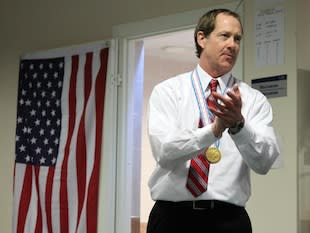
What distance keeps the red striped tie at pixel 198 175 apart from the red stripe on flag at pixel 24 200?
106 inches

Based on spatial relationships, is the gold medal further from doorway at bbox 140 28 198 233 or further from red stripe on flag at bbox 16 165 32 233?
doorway at bbox 140 28 198 233

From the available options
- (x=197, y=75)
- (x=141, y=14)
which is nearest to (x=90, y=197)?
(x=141, y=14)

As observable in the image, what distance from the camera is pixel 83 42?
13.3 ft

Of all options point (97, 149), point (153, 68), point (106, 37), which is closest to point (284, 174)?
point (97, 149)

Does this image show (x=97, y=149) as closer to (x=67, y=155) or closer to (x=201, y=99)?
(x=67, y=155)

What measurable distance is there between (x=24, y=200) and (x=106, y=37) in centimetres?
137

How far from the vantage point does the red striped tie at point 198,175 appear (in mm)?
1718

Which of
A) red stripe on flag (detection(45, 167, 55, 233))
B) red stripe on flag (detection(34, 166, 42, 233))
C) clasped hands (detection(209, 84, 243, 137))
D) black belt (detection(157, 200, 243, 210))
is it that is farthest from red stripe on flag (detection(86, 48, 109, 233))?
clasped hands (detection(209, 84, 243, 137))

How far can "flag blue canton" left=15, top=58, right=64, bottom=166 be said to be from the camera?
4.12 metres

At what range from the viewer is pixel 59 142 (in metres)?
4.08

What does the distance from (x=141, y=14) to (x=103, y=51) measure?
375 mm

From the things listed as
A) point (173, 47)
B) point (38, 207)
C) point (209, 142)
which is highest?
point (173, 47)

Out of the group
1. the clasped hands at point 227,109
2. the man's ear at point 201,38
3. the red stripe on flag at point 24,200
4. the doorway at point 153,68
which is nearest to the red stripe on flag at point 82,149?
the red stripe on flag at point 24,200

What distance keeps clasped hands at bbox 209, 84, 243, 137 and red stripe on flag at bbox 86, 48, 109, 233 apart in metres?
2.31
